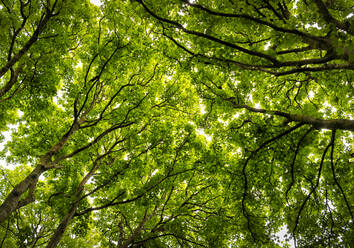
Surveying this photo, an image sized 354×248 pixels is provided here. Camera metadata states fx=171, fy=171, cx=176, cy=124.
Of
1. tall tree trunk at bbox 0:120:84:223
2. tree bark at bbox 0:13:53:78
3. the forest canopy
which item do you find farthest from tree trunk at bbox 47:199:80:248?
tree bark at bbox 0:13:53:78

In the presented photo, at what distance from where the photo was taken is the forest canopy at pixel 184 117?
4590 millimetres

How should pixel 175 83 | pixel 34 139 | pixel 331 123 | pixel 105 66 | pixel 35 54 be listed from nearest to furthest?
pixel 331 123 < pixel 35 54 < pixel 105 66 < pixel 34 139 < pixel 175 83

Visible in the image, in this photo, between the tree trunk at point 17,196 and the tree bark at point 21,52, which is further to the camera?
the tree bark at point 21,52

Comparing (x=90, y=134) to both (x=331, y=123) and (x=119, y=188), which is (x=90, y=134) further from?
(x=331, y=123)

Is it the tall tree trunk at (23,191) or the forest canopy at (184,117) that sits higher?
the forest canopy at (184,117)

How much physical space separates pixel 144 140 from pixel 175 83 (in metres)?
3.50

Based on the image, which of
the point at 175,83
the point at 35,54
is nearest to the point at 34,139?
the point at 35,54

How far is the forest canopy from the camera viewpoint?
4.59m

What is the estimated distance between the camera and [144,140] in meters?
7.99

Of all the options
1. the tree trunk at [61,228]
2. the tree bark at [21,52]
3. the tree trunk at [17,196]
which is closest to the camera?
→ the tree trunk at [17,196]

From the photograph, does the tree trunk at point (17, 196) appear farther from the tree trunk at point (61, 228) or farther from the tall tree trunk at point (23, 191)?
the tree trunk at point (61, 228)

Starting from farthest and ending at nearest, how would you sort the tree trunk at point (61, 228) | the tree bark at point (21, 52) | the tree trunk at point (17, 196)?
the tree trunk at point (61, 228), the tree bark at point (21, 52), the tree trunk at point (17, 196)

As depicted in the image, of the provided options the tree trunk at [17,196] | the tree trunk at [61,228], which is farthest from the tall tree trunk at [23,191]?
the tree trunk at [61,228]

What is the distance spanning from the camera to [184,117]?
9.23 metres
